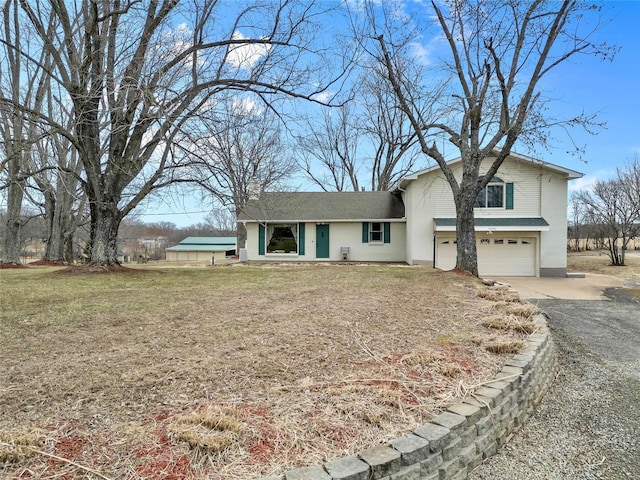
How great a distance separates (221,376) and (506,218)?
15.4 metres

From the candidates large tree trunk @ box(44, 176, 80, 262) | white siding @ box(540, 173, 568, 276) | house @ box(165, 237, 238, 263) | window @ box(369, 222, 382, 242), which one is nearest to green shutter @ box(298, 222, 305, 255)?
window @ box(369, 222, 382, 242)

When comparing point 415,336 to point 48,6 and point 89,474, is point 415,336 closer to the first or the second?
point 89,474

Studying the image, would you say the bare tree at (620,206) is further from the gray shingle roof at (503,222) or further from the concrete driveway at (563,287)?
the gray shingle roof at (503,222)

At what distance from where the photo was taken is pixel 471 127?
11.1 metres

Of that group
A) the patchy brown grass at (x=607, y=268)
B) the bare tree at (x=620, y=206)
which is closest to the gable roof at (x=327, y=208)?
the patchy brown grass at (x=607, y=268)

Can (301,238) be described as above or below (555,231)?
below

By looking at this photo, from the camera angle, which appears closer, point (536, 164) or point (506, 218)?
point (536, 164)

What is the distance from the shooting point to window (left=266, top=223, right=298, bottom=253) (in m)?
18.8

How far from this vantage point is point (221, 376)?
306cm

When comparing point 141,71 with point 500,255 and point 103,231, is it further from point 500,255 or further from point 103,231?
point 500,255

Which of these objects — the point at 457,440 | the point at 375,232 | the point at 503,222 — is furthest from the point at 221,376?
the point at 375,232

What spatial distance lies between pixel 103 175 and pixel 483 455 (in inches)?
418

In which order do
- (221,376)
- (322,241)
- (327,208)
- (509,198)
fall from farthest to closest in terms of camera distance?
(327,208), (322,241), (509,198), (221,376)

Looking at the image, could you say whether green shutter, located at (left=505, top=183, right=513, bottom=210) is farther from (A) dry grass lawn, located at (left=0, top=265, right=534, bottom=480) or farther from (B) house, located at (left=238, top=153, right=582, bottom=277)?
(A) dry grass lawn, located at (left=0, top=265, right=534, bottom=480)
